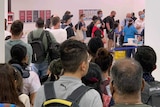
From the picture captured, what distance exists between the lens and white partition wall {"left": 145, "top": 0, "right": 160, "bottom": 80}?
6191 mm

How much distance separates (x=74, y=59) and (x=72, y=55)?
0.11ft

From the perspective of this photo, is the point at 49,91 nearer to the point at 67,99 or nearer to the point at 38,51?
the point at 67,99

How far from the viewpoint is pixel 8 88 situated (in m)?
2.53

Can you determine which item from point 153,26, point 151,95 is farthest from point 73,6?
point 151,95

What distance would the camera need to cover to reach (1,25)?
436 cm

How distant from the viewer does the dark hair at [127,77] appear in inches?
85.4

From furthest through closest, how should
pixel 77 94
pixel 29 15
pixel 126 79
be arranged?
1. pixel 29 15
2. pixel 77 94
3. pixel 126 79

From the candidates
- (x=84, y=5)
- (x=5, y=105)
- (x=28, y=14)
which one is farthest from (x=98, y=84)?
(x=84, y=5)

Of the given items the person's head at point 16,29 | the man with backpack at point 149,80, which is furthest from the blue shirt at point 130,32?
the man with backpack at point 149,80

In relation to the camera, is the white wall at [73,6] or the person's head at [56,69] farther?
the white wall at [73,6]

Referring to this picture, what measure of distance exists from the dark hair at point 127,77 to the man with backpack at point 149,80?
81cm

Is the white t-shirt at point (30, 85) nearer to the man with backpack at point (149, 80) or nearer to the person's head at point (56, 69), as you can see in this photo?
the person's head at point (56, 69)

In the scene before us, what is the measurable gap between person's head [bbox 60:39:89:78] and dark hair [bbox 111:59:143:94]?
283mm

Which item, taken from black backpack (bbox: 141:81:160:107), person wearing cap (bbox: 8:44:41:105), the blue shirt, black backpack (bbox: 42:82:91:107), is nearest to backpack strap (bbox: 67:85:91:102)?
black backpack (bbox: 42:82:91:107)
